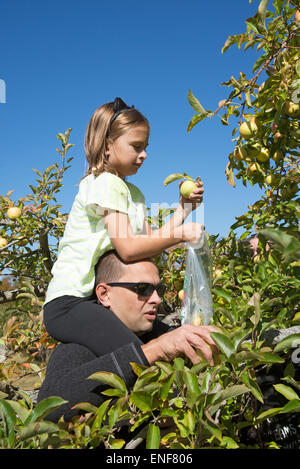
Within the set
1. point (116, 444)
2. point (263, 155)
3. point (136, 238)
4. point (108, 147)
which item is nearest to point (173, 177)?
point (108, 147)

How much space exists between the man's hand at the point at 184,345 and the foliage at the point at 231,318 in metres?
0.04

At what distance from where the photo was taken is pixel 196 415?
3.07 ft

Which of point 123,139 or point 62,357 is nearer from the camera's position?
point 62,357

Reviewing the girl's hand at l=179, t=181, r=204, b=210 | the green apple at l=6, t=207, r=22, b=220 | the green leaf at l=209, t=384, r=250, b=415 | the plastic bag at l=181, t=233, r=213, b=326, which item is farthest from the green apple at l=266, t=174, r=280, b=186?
the green apple at l=6, t=207, r=22, b=220

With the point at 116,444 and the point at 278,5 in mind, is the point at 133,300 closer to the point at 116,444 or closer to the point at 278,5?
the point at 116,444

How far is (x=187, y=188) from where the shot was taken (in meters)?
1.71

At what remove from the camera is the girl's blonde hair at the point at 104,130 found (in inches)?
69.6

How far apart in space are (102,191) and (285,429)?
1187 mm

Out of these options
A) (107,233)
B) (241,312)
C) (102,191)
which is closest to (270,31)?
(102,191)

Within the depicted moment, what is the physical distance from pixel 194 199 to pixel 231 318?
674 mm

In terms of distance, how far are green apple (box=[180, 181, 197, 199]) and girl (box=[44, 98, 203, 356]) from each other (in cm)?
3

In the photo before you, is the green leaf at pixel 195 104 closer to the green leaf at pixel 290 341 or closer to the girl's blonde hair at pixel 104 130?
the girl's blonde hair at pixel 104 130

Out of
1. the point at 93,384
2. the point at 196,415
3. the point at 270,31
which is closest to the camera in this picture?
the point at 196,415
